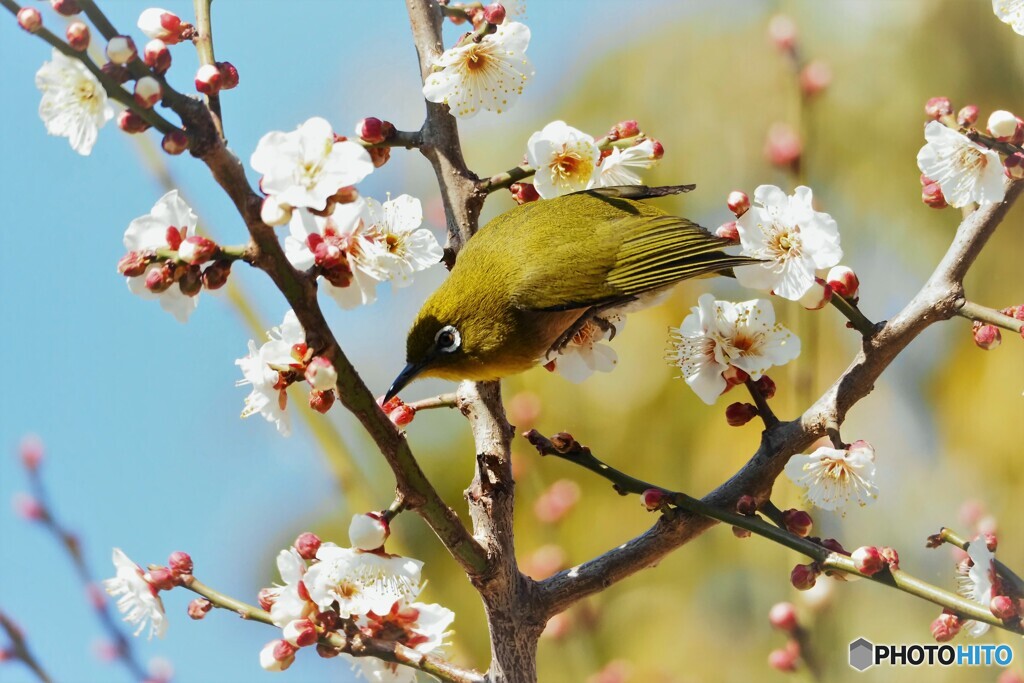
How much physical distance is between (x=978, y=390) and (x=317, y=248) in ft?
5.24

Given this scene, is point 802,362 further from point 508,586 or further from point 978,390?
point 508,586

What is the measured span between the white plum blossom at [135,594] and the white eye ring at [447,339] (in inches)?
14.8

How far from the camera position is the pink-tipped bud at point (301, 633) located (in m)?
0.84

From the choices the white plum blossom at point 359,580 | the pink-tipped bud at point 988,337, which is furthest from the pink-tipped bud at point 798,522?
the white plum blossom at point 359,580

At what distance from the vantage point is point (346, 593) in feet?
2.87

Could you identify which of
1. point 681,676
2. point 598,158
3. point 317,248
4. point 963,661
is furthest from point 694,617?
point 317,248

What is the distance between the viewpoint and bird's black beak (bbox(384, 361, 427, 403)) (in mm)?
1021

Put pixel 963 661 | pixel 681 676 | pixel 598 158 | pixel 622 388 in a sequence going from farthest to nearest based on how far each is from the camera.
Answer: pixel 622 388 < pixel 681 676 < pixel 963 661 < pixel 598 158

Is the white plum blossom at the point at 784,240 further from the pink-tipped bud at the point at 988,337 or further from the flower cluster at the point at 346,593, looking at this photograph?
the flower cluster at the point at 346,593

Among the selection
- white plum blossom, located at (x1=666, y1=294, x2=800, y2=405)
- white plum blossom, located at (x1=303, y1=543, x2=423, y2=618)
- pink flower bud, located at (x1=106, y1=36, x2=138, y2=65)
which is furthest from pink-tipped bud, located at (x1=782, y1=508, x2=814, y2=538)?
pink flower bud, located at (x1=106, y1=36, x2=138, y2=65)

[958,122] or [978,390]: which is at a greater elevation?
[978,390]

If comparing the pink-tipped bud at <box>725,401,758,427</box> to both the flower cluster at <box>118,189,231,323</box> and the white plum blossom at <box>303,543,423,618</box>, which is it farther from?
the flower cluster at <box>118,189,231,323</box>

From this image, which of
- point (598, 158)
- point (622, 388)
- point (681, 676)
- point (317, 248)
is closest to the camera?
point (317, 248)

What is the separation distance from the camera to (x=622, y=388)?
6.72 ft
